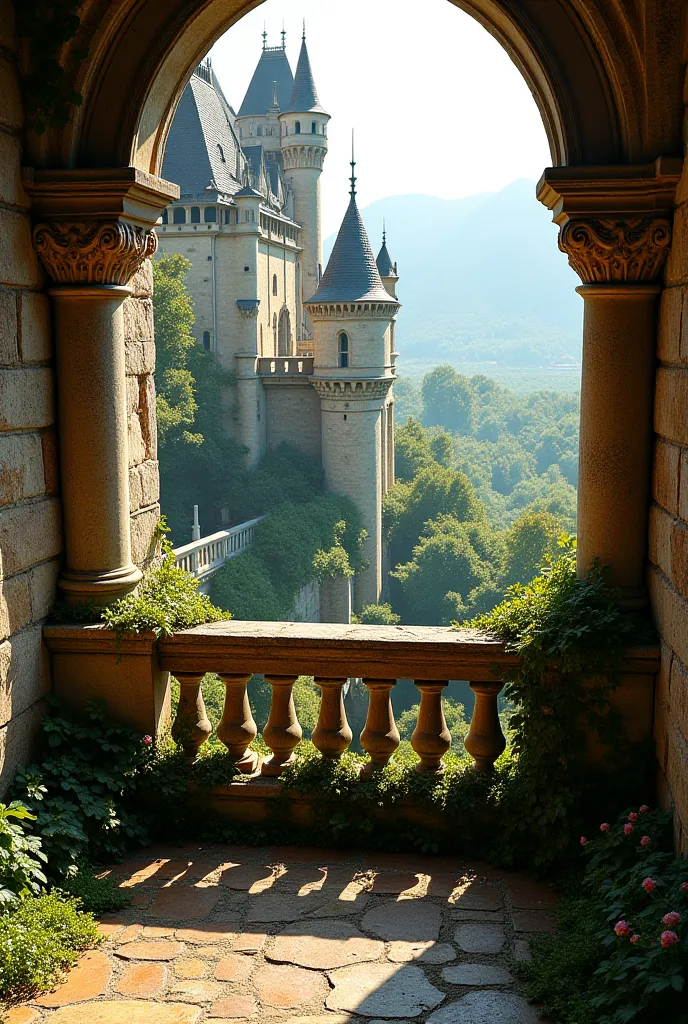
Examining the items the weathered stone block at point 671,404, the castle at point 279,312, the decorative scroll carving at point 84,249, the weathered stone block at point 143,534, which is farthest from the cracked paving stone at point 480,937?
the castle at point 279,312

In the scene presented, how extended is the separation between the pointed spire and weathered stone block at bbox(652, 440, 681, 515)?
55439 mm

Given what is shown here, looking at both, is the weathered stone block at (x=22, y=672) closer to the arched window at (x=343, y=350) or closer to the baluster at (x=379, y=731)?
the baluster at (x=379, y=731)

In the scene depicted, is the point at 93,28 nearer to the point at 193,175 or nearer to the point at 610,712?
the point at 610,712

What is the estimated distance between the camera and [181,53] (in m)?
4.50

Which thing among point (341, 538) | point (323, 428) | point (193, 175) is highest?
point (193, 175)

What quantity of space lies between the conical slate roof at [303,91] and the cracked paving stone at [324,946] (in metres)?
56.5

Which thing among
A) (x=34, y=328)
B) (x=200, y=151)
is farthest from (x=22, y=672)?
(x=200, y=151)

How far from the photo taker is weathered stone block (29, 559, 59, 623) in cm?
431

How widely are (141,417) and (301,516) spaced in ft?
116

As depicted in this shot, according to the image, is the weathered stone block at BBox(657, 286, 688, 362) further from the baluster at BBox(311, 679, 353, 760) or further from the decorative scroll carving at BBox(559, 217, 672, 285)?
the baluster at BBox(311, 679, 353, 760)

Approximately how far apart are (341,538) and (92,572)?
37.9 metres

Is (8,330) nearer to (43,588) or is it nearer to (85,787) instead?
(43,588)

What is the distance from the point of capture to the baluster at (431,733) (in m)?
4.34

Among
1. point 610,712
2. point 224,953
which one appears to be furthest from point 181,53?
point 224,953
